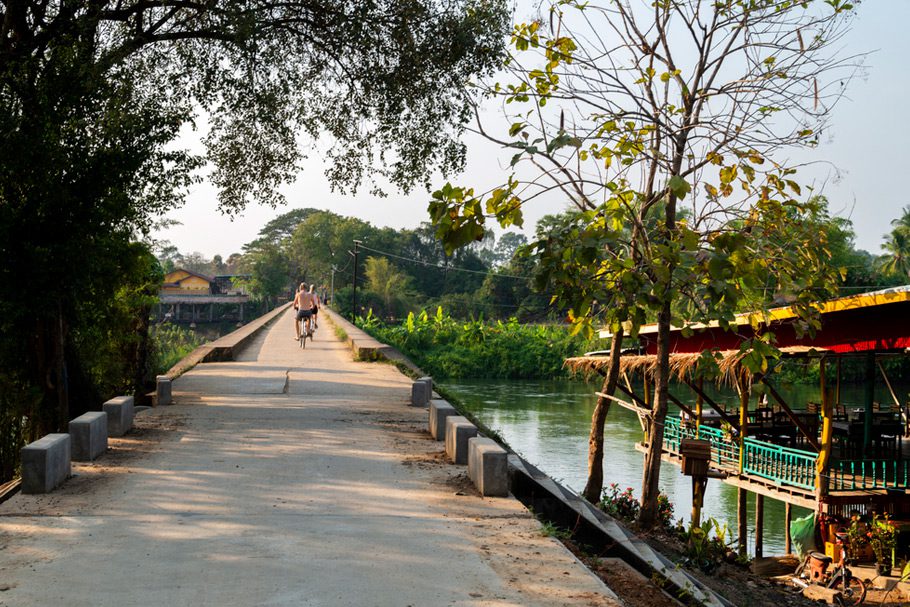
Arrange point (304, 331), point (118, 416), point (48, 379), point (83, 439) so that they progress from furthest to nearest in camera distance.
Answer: point (304, 331) → point (48, 379) → point (118, 416) → point (83, 439)

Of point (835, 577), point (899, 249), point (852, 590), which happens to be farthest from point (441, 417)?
point (899, 249)

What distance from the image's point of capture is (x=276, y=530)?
19.9 feet

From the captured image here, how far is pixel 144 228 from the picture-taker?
12.2 m

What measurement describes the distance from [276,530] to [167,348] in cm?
3462

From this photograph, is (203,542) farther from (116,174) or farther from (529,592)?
(116,174)

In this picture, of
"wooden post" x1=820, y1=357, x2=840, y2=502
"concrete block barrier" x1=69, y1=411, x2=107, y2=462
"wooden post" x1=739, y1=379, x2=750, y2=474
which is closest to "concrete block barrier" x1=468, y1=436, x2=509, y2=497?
"concrete block barrier" x1=69, y1=411, x2=107, y2=462

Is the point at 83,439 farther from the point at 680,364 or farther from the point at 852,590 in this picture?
the point at 680,364

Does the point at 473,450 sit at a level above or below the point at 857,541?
above

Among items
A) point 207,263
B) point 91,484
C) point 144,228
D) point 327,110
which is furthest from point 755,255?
point 207,263

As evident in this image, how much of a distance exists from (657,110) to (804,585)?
284 inches

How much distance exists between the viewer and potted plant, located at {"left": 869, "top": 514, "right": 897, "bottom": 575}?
1346cm

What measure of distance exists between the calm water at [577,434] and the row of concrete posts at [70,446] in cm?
675

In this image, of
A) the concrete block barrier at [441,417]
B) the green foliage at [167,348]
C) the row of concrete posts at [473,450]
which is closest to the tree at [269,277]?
the green foliage at [167,348]

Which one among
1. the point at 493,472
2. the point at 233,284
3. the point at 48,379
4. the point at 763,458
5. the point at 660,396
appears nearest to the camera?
the point at 493,472
